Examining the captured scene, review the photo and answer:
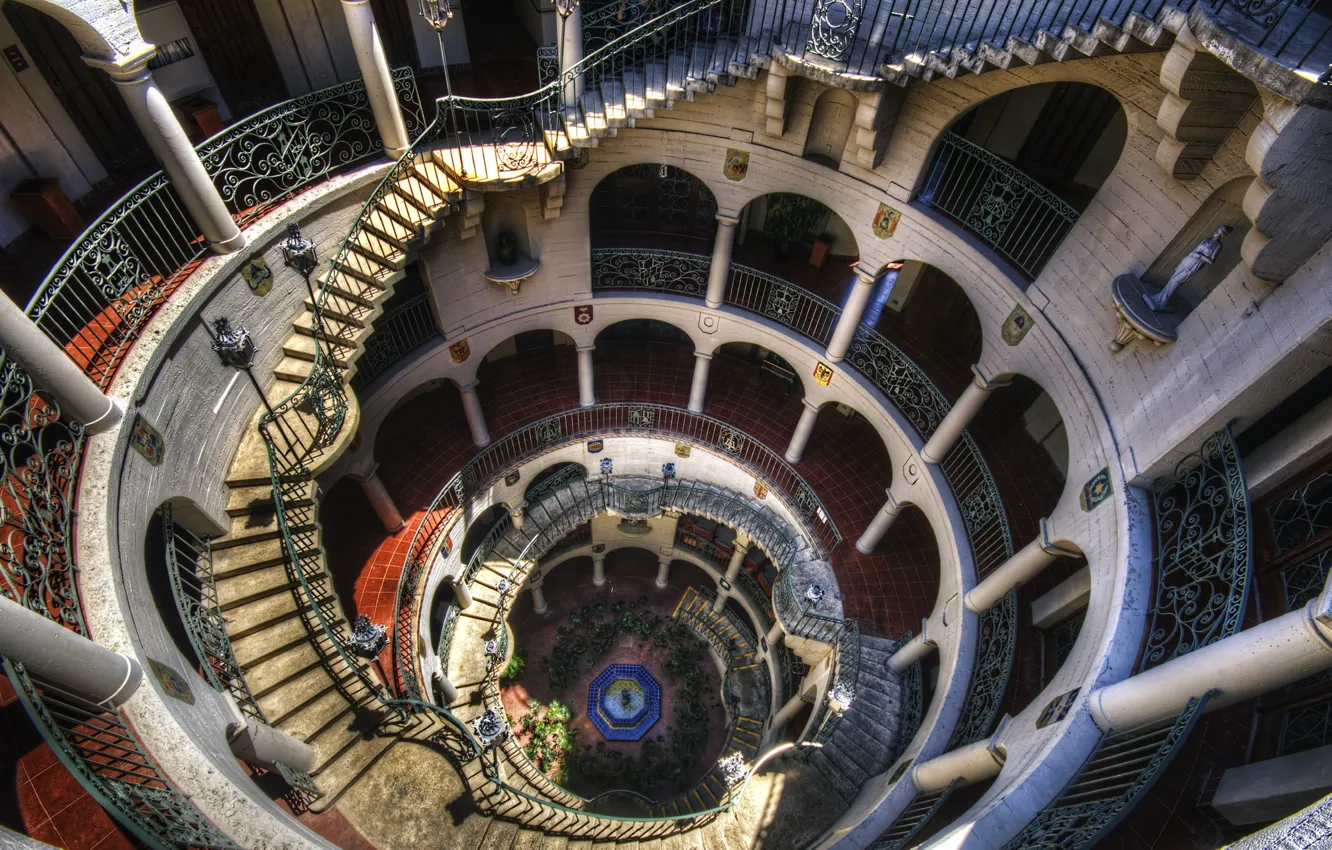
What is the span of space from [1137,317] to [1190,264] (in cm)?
83

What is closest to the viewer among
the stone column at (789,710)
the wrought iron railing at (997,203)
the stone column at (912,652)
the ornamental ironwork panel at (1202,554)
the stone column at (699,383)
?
the ornamental ironwork panel at (1202,554)

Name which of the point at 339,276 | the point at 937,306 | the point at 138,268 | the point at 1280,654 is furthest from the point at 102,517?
the point at 937,306

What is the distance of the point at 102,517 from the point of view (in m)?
7.27

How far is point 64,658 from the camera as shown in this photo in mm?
5965

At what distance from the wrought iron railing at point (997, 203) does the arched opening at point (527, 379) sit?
9.37 meters

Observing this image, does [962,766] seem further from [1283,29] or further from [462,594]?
[462,594]

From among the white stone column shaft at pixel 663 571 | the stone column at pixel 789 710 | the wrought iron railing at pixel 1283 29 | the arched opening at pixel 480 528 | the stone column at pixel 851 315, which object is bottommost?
the white stone column shaft at pixel 663 571

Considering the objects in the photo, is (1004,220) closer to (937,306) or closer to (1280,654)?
(937,306)

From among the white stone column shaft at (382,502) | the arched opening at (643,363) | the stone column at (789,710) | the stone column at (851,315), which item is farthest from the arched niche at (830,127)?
the stone column at (789,710)

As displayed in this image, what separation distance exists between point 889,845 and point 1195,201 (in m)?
9.26

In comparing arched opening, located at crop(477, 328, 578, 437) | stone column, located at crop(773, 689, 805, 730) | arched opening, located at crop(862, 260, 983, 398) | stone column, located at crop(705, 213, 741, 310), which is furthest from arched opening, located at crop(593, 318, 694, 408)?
stone column, located at crop(773, 689, 805, 730)

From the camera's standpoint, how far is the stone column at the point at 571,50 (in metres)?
11.2

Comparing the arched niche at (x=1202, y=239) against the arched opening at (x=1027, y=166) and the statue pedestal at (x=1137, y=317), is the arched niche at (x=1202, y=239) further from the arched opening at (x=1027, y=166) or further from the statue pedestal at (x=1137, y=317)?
the arched opening at (x=1027, y=166)

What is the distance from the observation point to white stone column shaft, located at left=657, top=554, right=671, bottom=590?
2222 cm
